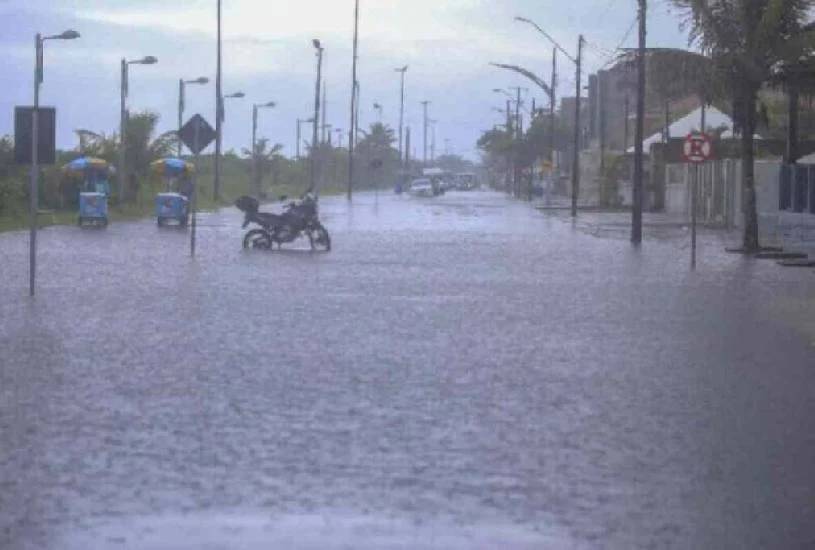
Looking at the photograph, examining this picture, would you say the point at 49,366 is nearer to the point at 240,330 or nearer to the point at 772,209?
the point at 240,330

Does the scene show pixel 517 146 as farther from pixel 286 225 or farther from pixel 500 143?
pixel 286 225

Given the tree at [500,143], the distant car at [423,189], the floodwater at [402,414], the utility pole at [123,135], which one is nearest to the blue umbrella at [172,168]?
the utility pole at [123,135]

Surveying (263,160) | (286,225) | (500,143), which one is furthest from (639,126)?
(500,143)

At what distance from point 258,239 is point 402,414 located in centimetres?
2539

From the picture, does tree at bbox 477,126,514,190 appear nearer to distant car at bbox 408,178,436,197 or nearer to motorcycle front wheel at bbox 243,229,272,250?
distant car at bbox 408,178,436,197

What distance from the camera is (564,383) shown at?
15516 mm

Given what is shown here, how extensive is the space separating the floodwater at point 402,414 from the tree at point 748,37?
970 centimetres

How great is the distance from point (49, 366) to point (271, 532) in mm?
7595

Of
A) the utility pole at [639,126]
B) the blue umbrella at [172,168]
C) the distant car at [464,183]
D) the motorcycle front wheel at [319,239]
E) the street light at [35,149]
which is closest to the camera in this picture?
the street light at [35,149]

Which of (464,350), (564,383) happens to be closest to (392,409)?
(564,383)

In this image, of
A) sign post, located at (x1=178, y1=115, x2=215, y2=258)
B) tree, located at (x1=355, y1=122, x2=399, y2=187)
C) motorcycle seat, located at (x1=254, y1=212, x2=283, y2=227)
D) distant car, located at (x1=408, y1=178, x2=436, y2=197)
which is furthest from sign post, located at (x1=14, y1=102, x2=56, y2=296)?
tree, located at (x1=355, y1=122, x2=399, y2=187)

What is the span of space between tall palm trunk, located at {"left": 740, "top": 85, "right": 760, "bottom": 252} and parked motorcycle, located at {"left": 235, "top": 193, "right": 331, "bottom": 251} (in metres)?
9.01

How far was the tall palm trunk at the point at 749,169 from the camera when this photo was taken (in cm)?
3778

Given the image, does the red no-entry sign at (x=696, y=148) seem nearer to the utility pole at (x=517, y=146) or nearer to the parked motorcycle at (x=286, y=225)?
the parked motorcycle at (x=286, y=225)
